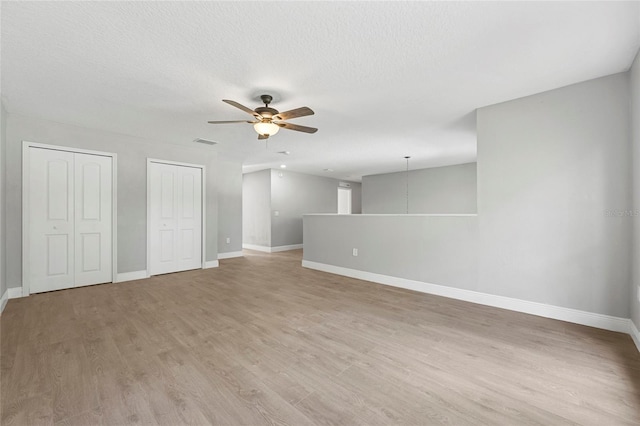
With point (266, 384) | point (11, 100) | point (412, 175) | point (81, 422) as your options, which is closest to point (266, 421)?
point (266, 384)

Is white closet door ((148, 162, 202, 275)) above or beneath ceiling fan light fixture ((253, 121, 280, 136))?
beneath

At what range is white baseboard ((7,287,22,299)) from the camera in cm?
364

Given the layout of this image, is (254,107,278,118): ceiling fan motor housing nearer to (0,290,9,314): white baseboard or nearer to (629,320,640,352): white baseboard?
(0,290,9,314): white baseboard

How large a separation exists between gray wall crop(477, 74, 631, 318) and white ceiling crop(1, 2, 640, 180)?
278 millimetres

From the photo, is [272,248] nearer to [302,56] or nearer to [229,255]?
[229,255]

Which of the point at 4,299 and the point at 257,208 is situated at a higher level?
the point at 257,208

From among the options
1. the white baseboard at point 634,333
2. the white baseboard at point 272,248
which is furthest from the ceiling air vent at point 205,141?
the white baseboard at point 634,333

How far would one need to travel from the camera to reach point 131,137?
15.5ft

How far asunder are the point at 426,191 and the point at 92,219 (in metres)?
7.97

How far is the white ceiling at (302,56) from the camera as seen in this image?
1853 mm

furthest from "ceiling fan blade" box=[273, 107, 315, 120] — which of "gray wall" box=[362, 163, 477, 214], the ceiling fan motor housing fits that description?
"gray wall" box=[362, 163, 477, 214]

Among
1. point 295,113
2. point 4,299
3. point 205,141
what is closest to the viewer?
point 295,113

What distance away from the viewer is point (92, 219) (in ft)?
14.1

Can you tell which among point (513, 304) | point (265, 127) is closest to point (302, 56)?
point (265, 127)
